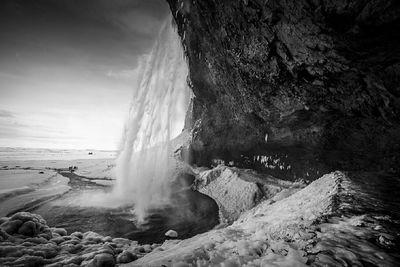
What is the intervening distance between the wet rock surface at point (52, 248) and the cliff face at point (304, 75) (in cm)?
906

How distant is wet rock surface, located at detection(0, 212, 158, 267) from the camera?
5094 millimetres

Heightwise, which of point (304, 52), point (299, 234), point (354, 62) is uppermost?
point (304, 52)

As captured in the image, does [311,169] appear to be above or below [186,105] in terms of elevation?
below

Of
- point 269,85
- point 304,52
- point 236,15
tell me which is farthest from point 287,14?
point 269,85

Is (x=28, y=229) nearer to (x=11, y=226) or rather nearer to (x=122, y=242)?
(x=11, y=226)

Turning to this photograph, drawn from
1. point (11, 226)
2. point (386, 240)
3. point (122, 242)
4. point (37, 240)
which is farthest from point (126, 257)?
point (386, 240)

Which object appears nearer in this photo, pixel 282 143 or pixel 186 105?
pixel 282 143

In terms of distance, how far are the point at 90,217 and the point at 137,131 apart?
10.7 m

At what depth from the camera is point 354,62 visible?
7430 mm

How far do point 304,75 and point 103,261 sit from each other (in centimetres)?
962

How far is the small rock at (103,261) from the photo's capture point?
15.9ft

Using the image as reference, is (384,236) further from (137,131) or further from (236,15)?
(137,131)

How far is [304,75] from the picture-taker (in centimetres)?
907

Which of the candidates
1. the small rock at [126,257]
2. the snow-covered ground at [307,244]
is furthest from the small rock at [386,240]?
the small rock at [126,257]
